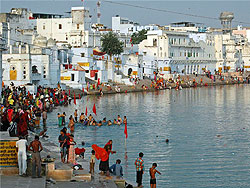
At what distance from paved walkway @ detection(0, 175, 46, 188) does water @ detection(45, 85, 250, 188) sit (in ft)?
14.6

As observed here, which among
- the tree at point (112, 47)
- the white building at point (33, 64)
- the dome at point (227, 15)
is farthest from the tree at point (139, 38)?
the white building at point (33, 64)

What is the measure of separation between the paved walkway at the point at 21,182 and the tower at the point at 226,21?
8714 cm

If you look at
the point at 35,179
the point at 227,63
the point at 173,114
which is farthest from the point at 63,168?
the point at 227,63

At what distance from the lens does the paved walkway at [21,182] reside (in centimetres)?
1190

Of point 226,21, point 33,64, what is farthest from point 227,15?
point 33,64

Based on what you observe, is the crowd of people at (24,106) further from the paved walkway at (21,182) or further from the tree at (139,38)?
the tree at (139,38)

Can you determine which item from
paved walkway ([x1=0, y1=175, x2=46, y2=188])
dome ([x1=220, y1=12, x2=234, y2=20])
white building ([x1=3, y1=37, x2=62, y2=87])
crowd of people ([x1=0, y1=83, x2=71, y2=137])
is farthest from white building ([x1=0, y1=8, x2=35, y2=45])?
paved walkway ([x1=0, y1=175, x2=46, y2=188])

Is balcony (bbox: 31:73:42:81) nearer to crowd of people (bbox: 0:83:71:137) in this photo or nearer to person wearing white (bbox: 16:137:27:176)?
crowd of people (bbox: 0:83:71:137)

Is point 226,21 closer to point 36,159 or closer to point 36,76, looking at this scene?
point 36,76

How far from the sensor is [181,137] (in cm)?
2569

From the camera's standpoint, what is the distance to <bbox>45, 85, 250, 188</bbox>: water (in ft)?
56.5

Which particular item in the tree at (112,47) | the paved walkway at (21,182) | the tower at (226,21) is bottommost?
the paved walkway at (21,182)

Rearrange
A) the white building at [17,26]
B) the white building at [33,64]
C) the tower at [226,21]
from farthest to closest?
the tower at [226,21], the white building at [17,26], the white building at [33,64]

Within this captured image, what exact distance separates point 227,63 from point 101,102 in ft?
167
